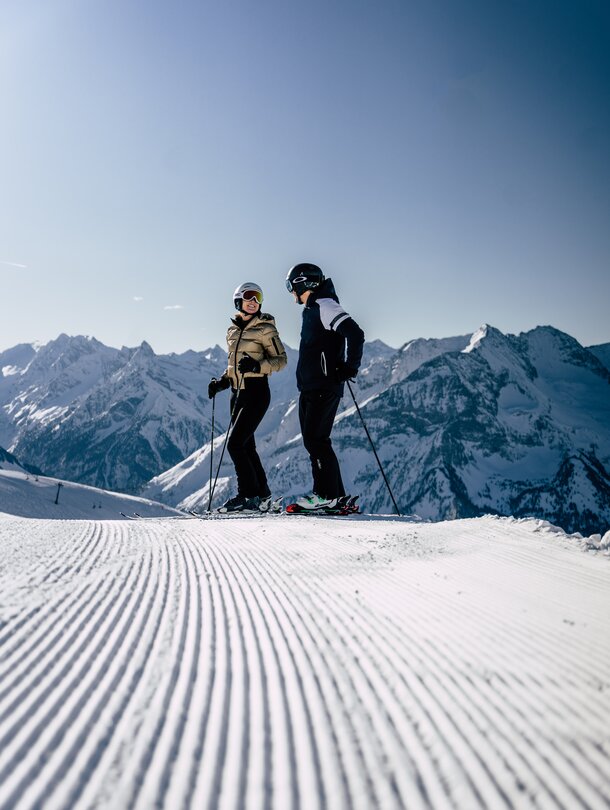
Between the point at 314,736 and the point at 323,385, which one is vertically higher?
the point at 323,385

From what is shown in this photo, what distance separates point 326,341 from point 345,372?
1.91ft

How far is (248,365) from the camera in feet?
27.1

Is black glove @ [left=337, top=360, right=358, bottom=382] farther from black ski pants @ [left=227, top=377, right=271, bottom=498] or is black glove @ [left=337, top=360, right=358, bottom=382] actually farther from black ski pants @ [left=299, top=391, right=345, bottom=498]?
black ski pants @ [left=227, top=377, right=271, bottom=498]

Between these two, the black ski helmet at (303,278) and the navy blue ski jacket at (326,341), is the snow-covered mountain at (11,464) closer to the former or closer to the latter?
the black ski helmet at (303,278)

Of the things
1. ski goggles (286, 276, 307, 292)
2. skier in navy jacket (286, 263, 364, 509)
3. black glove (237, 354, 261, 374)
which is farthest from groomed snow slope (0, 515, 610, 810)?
ski goggles (286, 276, 307, 292)

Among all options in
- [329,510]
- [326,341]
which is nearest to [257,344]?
[326,341]

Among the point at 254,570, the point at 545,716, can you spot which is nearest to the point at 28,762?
the point at 545,716

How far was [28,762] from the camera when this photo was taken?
1.28m

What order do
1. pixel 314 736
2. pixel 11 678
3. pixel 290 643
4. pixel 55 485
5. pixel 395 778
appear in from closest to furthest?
pixel 395 778 → pixel 314 736 → pixel 11 678 → pixel 290 643 → pixel 55 485

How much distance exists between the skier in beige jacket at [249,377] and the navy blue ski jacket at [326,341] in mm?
683

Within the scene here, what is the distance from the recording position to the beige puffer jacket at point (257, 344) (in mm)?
8547

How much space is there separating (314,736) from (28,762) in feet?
2.32

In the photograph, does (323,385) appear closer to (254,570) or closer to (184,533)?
(184,533)

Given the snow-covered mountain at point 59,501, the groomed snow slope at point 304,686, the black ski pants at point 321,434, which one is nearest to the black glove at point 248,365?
the black ski pants at point 321,434
